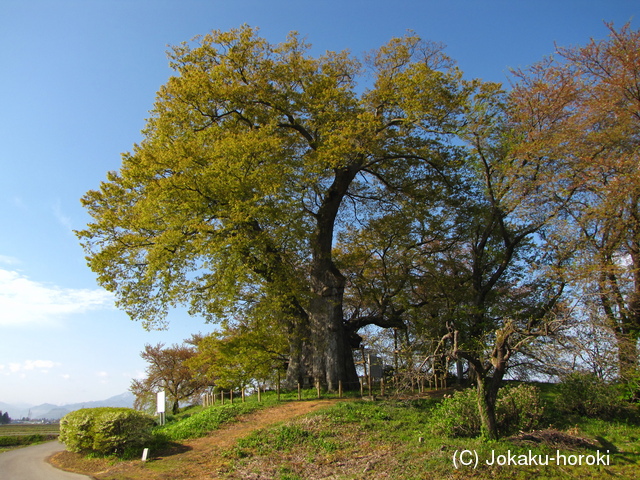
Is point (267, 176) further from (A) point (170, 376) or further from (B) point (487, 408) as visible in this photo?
A: (A) point (170, 376)

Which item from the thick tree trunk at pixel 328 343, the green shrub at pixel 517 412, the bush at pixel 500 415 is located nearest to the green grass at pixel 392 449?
the bush at pixel 500 415

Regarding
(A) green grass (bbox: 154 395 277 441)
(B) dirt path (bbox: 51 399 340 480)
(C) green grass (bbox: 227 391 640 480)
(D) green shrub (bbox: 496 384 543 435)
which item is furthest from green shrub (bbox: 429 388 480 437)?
(A) green grass (bbox: 154 395 277 441)

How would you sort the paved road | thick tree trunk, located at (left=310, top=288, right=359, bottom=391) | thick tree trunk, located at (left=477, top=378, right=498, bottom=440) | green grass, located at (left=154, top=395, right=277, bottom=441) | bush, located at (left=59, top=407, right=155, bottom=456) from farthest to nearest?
1. thick tree trunk, located at (left=310, top=288, right=359, bottom=391)
2. green grass, located at (left=154, top=395, right=277, bottom=441)
3. bush, located at (left=59, top=407, right=155, bottom=456)
4. the paved road
5. thick tree trunk, located at (left=477, top=378, right=498, bottom=440)

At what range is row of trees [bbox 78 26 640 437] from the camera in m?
12.8

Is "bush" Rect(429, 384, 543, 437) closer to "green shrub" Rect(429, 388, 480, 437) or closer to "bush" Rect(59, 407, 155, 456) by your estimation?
"green shrub" Rect(429, 388, 480, 437)

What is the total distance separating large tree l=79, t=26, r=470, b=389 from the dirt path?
3869 mm

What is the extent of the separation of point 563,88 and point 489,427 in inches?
413

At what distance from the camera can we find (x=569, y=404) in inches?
515

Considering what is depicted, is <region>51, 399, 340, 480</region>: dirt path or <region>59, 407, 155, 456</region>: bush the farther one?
<region>59, 407, 155, 456</region>: bush

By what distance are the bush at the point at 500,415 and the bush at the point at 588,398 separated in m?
1.46

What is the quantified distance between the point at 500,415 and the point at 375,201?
13.4 meters

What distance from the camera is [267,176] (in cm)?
1605

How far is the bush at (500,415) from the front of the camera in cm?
1093

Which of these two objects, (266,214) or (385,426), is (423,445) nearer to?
(385,426)
